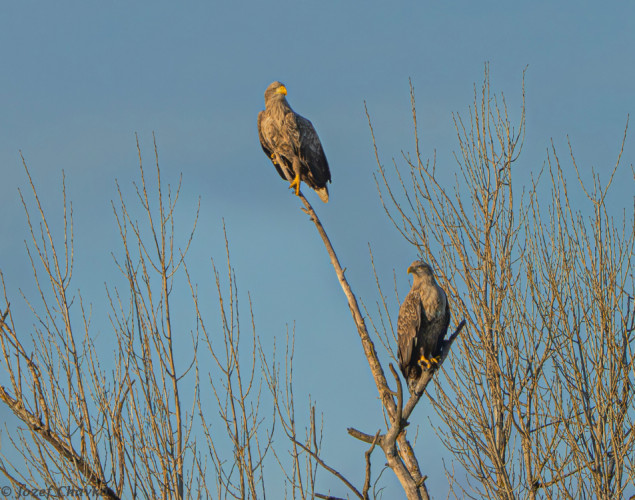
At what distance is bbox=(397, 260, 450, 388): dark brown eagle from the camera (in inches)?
292

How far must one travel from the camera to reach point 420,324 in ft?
24.3

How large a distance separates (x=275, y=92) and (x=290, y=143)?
2.32 feet

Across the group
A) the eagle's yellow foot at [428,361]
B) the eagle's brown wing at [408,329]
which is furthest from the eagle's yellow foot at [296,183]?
the eagle's yellow foot at [428,361]

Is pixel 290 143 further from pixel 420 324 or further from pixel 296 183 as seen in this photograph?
pixel 420 324

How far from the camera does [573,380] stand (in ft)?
27.3

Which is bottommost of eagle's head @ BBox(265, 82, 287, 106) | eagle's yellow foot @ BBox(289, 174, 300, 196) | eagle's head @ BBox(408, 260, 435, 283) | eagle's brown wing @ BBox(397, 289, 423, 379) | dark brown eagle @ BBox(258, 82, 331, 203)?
eagle's brown wing @ BBox(397, 289, 423, 379)

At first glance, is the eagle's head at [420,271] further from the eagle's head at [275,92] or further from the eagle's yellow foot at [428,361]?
the eagle's head at [275,92]

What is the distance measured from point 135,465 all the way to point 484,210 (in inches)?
177

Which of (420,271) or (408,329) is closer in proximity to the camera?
(408,329)

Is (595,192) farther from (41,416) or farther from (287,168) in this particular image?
(41,416)

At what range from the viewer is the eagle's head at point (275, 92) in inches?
380

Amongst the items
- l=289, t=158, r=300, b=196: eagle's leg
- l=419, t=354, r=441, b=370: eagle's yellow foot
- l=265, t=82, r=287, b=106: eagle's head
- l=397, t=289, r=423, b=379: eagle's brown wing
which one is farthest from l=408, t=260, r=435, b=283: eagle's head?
l=265, t=82, r=287, b=106: eagle's head

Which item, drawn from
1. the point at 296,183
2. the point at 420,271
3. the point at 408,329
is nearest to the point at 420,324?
the point at 408,329

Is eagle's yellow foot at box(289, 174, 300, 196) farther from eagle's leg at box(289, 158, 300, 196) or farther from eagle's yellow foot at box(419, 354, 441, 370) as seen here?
eagle's yellow foot at box(419, 354, 441, 370)
